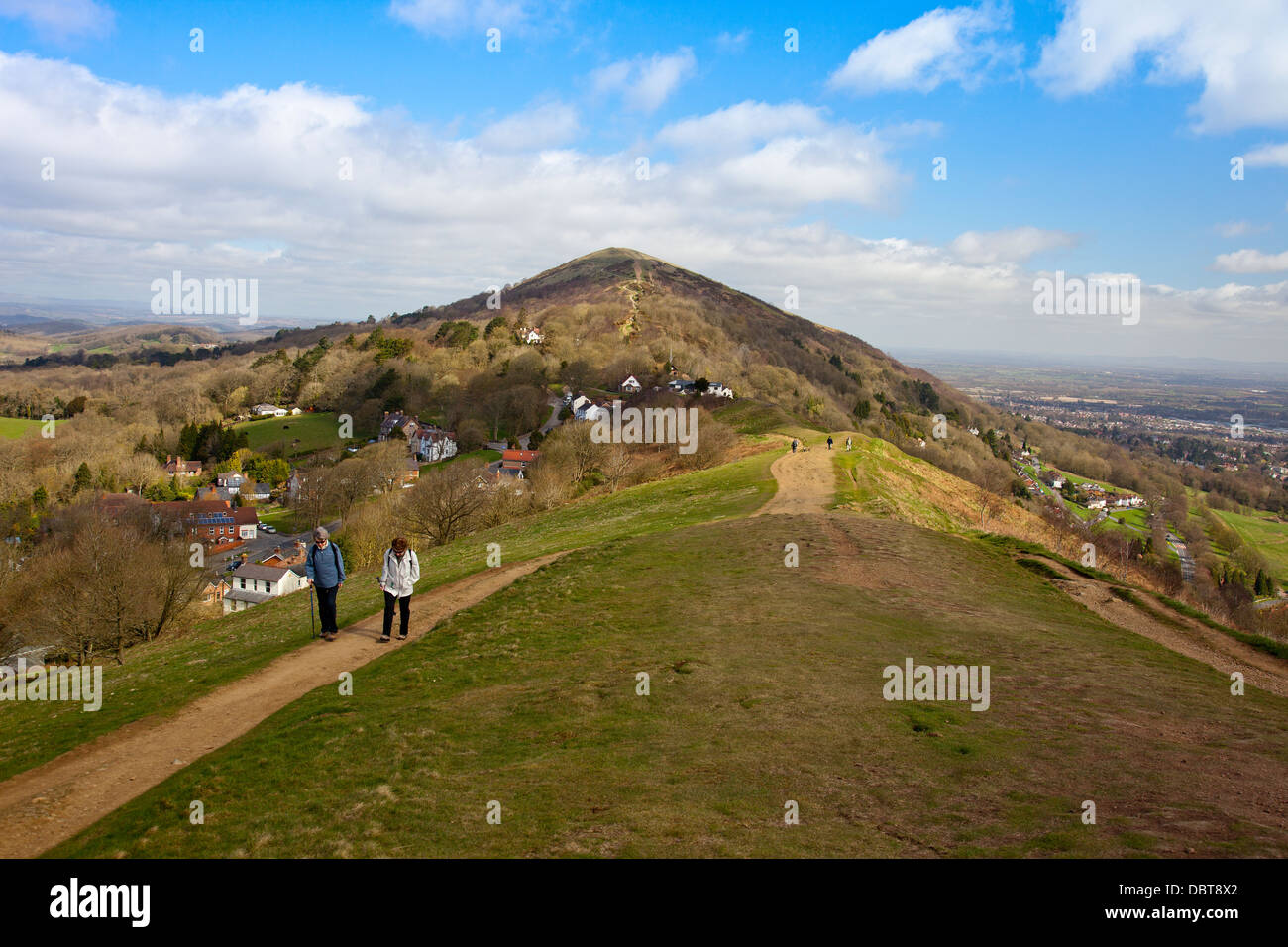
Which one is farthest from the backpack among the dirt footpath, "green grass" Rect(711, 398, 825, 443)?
"green grass" Rect(711, 398, 825, 443)

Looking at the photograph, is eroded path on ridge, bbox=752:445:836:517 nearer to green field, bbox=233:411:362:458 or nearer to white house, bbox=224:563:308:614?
white house, bbox=224:563:308:614

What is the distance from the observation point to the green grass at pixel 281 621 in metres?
12.2

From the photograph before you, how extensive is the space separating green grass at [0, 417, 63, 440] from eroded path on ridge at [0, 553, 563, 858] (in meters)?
127

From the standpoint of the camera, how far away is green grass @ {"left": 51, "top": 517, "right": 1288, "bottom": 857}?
7.68m

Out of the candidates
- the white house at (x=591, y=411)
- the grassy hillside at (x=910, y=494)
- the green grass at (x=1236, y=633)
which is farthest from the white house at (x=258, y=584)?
the green grass at (x=1236, y=633)

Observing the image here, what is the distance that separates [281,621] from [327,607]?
19.7 ft

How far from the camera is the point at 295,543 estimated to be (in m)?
75.6

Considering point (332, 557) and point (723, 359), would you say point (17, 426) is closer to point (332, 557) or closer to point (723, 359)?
point (723, 359)

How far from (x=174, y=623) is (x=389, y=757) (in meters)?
30.8

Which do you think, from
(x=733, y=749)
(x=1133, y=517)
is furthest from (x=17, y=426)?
(x=1133, y=517)

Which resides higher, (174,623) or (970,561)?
(970,561)

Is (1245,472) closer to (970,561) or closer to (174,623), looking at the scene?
(970,561)
